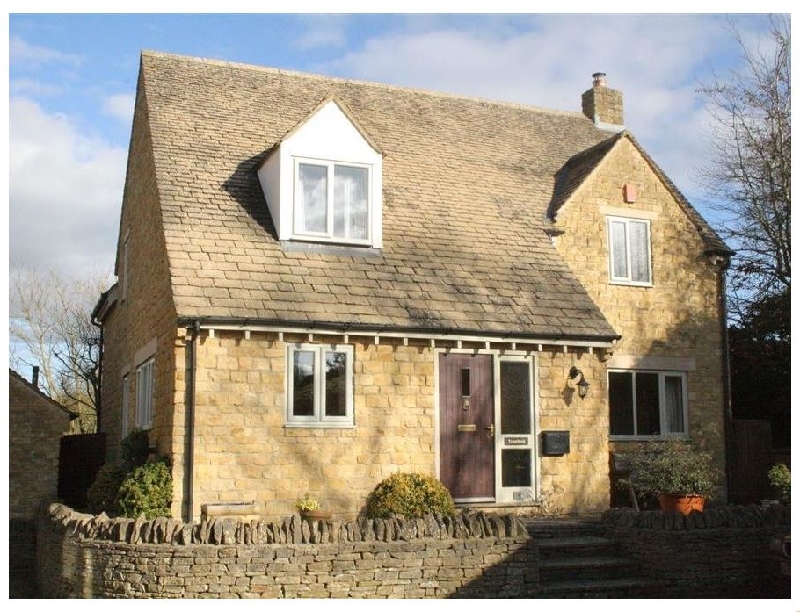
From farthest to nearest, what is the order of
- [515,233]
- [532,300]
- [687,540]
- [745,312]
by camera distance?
[745,312]
[515,233]
[532,300]
[687,540]

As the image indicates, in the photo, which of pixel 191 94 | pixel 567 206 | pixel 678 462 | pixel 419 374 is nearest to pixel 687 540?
pixel 678 462

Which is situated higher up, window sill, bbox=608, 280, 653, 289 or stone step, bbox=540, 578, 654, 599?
window sill, bbox=608, 280, 653, 289

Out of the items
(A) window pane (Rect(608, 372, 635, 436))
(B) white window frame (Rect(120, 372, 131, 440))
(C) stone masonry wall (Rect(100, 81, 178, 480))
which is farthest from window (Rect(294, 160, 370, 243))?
(A) window pane (Rect(608, 372, 635, 436))

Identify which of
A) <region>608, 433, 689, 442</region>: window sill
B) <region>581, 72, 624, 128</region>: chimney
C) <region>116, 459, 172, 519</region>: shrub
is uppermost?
<region>581, 72, 624, 128</region>: chimney

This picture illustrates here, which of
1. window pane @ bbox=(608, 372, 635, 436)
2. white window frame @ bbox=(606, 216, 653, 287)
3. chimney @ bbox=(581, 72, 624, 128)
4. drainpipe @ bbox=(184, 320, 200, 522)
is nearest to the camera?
drainpipe @ bbox=(184, 320, 200, 522)

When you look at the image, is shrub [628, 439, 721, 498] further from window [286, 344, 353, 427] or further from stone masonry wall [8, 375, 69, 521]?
stone masonry wall [8, 375, 69, 521]

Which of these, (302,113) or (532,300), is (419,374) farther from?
(302,113)

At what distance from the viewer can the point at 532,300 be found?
16484 millimetres

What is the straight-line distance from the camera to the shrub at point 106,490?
14.3m

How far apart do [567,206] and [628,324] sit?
8.80 ft

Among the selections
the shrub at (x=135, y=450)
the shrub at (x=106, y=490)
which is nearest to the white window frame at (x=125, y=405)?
the shrub at (x=135, y=450)

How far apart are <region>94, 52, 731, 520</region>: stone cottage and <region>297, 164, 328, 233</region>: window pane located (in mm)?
37

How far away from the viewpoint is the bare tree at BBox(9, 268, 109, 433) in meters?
37.2

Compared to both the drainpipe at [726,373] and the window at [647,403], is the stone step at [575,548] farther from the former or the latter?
the drainpipe at [726,373]
